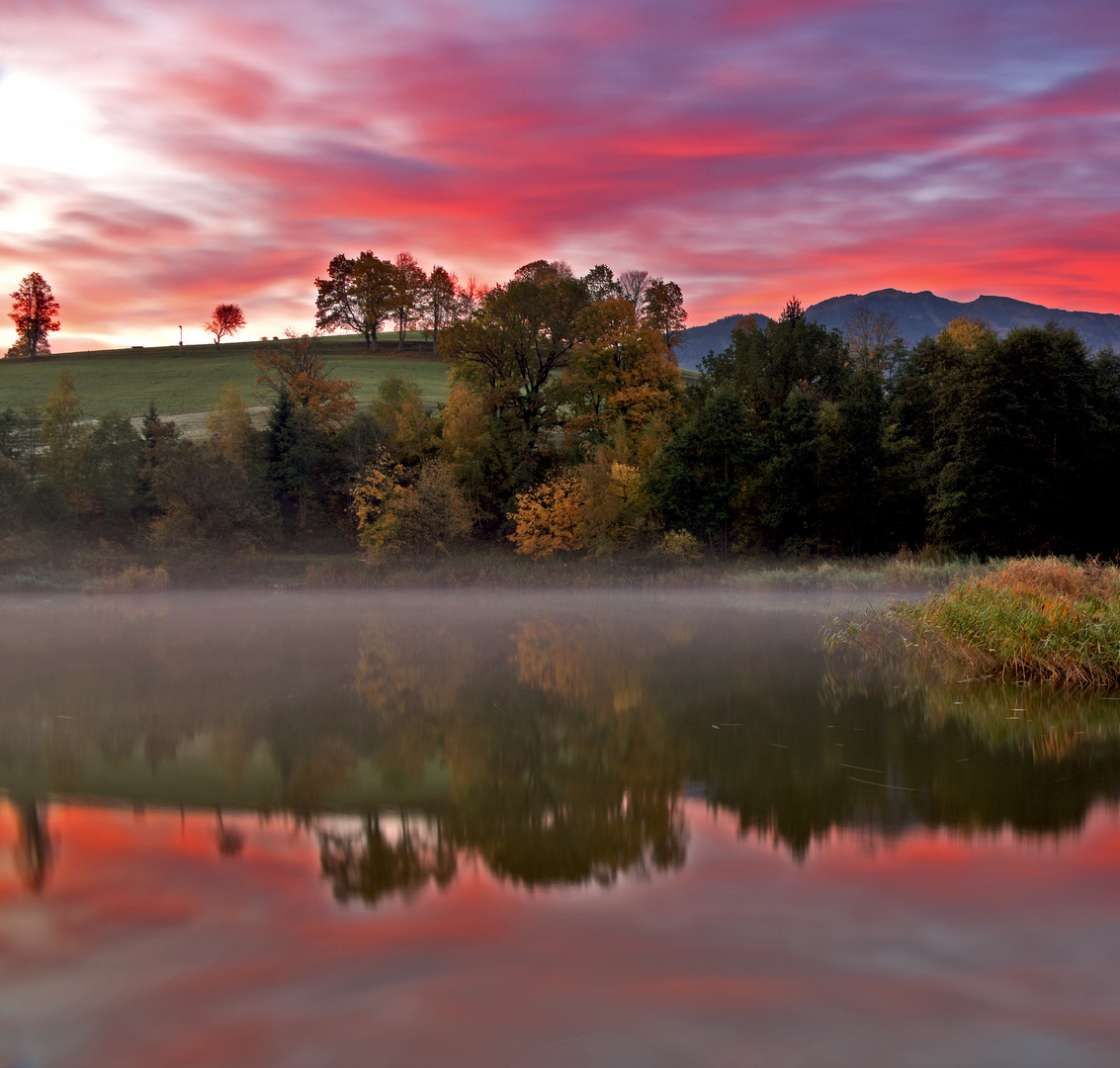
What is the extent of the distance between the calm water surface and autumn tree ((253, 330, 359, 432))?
141ft

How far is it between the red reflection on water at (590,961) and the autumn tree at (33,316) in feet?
371

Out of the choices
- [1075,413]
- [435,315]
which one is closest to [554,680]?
[1075,413]

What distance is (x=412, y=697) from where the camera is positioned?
1792 centimetres

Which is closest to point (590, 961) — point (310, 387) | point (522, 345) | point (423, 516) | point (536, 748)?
point (536, 748)

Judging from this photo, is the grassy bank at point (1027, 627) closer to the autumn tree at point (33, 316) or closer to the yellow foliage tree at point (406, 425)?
the yellow foliage tree at point (406, 425)

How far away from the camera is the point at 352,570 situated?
48125 mm

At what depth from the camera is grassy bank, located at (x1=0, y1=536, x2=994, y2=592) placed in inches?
1746

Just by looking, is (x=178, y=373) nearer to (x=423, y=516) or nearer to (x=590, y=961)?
(x=423, y=516)

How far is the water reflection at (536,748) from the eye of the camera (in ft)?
A: 31.7

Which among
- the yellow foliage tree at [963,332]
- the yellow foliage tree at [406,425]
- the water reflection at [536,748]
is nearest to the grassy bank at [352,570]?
the yellow foliage tree at [406,425]

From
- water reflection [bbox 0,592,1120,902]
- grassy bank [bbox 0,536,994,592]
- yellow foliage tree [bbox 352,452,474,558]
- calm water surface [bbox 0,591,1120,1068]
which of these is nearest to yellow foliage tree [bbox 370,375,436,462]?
yellow foliage tree [bbox 352,452,474,558]

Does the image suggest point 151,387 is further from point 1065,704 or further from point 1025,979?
point 1025,979

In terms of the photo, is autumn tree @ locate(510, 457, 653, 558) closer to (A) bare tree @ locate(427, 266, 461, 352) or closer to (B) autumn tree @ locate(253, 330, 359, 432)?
(B) autumn tree @ locate(253, 330, 359, 432)

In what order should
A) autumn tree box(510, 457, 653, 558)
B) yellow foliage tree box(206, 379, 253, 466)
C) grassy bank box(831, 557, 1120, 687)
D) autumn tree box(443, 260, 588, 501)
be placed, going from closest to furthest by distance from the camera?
1. grassy bank box(831, 557, 1120, 687)
2. autumn tree box(510, 457, 653, 558)
3. autumn tree box(443, 260, 588, 501)
4. yellow foliage tree box(206, 379, 253, 466)
